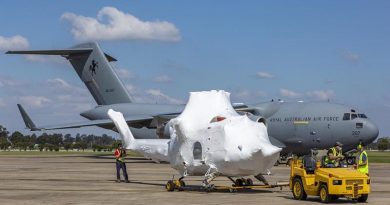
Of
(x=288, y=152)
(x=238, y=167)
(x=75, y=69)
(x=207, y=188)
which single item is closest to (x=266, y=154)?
(x=238, y=167)

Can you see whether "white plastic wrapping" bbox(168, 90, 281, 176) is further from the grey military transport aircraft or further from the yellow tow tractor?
the grey military transport aircraft

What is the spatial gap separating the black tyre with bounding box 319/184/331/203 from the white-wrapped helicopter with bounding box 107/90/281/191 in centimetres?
206

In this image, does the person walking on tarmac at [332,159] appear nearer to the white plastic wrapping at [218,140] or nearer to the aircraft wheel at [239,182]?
the white plastic wrapping at [218,140]

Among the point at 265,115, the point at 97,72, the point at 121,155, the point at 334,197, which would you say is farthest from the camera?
the point at 97,72

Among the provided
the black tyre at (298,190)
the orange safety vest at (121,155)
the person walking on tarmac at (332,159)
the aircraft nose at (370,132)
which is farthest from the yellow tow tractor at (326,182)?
the aircraft nose at (370,132)

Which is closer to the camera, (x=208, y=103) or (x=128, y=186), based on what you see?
(x=208, y=103)

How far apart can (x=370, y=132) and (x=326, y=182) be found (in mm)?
24698

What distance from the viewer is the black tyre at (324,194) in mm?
18719

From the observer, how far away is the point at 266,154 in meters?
20.4

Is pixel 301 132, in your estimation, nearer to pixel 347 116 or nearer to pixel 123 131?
pixel 347 116

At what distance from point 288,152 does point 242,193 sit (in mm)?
25955

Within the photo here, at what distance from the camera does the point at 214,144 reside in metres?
22.1

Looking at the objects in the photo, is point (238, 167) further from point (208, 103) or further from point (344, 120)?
point (344, 120)

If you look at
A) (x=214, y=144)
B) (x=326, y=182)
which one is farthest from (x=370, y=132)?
(x=326, y=182)
